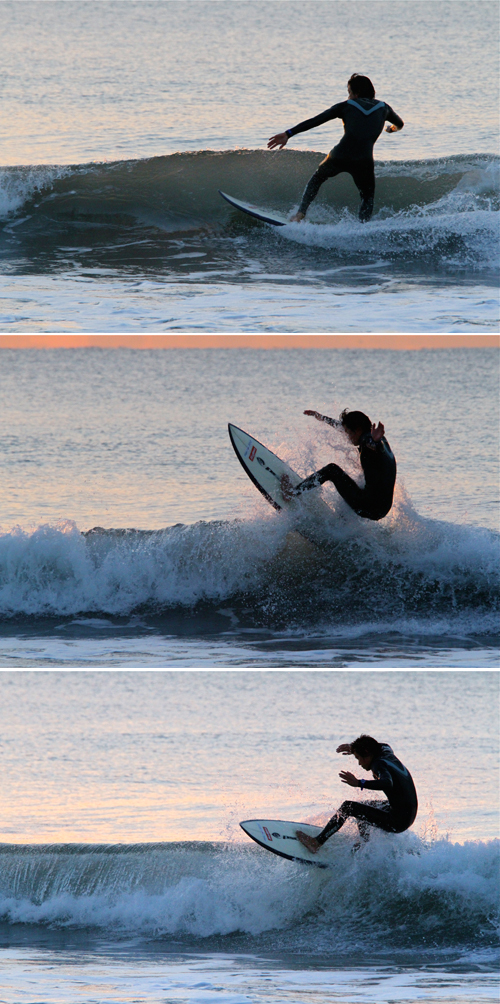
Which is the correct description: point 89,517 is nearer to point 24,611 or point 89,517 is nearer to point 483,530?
point 24,611

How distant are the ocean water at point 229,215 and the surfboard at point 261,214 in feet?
0.43

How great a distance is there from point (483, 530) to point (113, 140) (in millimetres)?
10149

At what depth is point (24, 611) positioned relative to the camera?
8.52 m

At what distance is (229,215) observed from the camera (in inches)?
443

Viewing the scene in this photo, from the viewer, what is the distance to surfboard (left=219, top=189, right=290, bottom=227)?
33.9 feet

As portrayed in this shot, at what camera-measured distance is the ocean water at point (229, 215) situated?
340 inches

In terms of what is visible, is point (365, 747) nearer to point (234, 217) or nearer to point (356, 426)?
point (356, 426)

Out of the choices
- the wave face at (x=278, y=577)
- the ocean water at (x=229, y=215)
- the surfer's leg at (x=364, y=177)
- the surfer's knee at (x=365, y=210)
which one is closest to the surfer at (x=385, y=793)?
the wave face at (x=278, y=577)

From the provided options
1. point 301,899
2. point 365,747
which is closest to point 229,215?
point 365,747

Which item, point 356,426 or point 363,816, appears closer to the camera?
point 363,816

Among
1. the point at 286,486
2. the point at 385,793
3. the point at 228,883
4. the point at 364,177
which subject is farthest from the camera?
the point at 364,177

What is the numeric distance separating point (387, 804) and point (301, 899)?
0.93m

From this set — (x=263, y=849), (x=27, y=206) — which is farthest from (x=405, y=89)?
(x=263, y=849)

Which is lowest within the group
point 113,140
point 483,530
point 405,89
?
point 483,530
